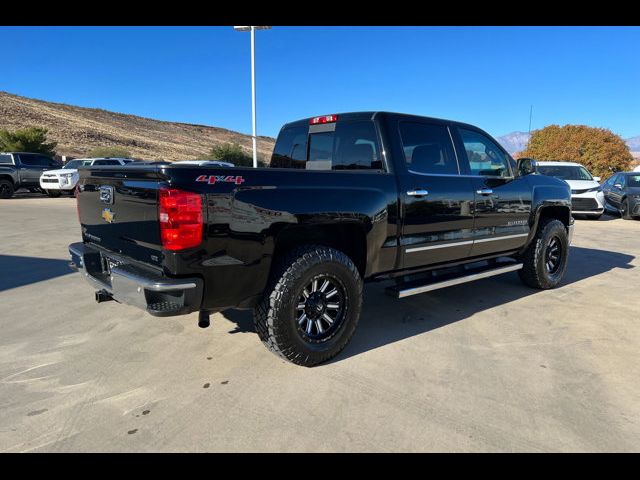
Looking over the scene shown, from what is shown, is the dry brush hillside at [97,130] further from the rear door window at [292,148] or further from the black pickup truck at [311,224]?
the black pickup truck at [311,224]

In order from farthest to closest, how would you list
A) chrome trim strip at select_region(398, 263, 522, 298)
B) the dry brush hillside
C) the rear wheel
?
the dry brush hillside, the rear wheel, chrome trim strip at select_region(398, 263, 522, 298)

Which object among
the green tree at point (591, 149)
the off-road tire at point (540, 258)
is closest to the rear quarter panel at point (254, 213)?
the off-road tire at point (540, 258)

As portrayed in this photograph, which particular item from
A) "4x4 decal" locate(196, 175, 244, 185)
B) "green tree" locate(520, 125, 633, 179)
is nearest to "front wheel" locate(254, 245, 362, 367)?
"4x4 decal" locate(196, 175, 244, 185)

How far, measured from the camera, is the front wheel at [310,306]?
310 cm

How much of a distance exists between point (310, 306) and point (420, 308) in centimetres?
180

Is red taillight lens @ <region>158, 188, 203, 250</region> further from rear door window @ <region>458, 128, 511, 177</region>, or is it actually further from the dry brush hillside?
the dry brush hillside

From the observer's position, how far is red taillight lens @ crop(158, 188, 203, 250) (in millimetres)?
2646

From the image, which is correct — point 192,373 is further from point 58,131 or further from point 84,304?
point 58,131

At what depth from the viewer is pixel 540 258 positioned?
5.36 metres

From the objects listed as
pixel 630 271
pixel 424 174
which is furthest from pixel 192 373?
pixel 630 271

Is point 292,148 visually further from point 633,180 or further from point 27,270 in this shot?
point 633,180

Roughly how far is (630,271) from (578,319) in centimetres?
294

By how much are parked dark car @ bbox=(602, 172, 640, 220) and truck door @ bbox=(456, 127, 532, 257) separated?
1072cm

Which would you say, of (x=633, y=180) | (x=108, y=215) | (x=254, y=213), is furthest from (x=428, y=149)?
(x=633, y=180)
